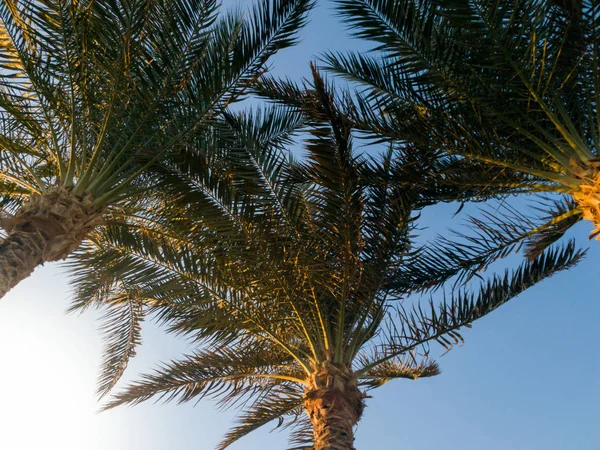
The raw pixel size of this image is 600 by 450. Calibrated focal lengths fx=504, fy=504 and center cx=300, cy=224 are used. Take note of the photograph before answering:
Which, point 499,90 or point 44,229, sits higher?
point 499,90

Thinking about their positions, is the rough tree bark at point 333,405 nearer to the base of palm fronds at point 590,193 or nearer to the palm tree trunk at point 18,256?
the base of palm fronds at point 590,193

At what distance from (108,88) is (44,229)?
5.86ft

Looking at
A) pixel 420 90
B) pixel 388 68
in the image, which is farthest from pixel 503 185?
pixel 388 68

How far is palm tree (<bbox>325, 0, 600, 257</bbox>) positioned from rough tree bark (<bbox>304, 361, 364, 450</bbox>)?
7.64 ft

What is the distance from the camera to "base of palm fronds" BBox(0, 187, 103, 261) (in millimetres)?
5062

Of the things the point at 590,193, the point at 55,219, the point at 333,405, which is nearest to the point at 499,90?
the point at 590,193

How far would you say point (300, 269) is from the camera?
6227mm

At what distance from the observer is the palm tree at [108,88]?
5.41 m

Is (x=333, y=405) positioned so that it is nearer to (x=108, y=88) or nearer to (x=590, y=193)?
(x=590, y=193)

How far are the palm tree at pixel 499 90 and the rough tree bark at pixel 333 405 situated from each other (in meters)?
2.33

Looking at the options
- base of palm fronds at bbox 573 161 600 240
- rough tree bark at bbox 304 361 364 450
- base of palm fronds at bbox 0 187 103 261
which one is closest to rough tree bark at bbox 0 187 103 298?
base of palm fronds at bbox 0 187 103 261

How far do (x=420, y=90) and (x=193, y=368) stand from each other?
15.7ft

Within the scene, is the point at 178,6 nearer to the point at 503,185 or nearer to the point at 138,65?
the point at 138,65

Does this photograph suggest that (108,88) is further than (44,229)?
Yes
